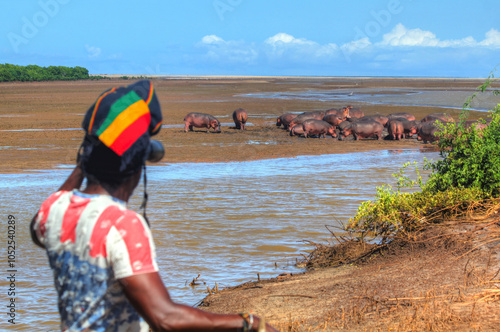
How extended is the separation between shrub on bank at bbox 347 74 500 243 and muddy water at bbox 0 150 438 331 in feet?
4.15

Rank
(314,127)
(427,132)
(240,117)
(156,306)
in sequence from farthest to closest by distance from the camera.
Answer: (240,117), (314,127), (427,132), (156,306)

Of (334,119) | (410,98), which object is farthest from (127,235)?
(410,98)

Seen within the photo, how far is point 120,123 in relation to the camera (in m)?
2.04

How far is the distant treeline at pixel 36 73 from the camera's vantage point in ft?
283

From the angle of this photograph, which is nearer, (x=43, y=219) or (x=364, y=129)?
(x=43, y=219)

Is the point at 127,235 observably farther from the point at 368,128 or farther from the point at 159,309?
the point at 368,128

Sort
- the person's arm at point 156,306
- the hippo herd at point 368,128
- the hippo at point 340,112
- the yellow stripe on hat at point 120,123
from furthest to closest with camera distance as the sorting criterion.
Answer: the hippo at point 340,112, the hippo herd at point 368,128, the yellow stripe on hat at point 120,123, the person's arm at point 156,306

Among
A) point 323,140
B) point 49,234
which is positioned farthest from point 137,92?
point 323,140

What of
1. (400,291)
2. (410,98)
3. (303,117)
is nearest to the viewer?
(400,291)

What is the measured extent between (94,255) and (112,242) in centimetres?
11

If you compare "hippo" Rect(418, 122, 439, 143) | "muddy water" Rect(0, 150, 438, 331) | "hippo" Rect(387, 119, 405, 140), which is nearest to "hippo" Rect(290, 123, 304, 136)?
"hippo" Rect(387, 119, 405, 140)

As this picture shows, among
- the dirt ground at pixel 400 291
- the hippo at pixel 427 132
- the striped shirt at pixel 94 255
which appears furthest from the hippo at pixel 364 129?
the striped shirt at pixel 94 255

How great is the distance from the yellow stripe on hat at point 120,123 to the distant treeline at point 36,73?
90710 mm

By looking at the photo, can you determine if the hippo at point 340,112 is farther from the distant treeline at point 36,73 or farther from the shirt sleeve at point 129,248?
the distant treeline at point 36,73
